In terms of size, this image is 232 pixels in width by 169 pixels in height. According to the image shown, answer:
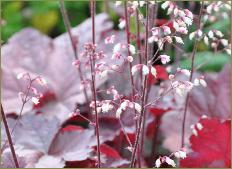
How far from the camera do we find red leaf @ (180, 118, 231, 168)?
1.69m

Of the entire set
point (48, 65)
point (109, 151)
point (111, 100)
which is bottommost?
point (109, 151)

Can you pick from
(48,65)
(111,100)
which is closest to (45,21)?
(48,65)

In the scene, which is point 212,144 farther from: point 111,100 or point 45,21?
point 45,21

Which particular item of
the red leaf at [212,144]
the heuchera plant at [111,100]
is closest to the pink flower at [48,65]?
the heuchera plant at [111,100]

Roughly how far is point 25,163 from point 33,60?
0.89m

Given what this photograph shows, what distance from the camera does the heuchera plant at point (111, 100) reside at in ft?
4.26

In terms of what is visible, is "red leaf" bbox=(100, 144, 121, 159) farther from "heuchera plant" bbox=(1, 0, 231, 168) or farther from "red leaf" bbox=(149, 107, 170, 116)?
"red leaf" bbox=(149, 107, 170, 116)

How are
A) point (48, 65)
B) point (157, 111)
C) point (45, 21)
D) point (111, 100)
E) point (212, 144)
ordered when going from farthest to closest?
1. point (45, 21)
2. point (48, 65)
3. point (157, 111)
4. point (212, 144)
5. point (111, 100)

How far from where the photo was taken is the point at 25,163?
1.56 m

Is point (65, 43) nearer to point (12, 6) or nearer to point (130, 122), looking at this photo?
point (130, 122)

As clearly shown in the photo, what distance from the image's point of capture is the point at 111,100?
1227mm

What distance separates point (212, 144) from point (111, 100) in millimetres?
615

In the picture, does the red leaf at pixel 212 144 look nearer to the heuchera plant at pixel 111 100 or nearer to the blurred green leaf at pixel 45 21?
the heuchera plant at pixel 111 100

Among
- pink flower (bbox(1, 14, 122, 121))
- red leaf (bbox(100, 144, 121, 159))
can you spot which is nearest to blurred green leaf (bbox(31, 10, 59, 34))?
pink flower (bbox(1, 14, 122, 121))
